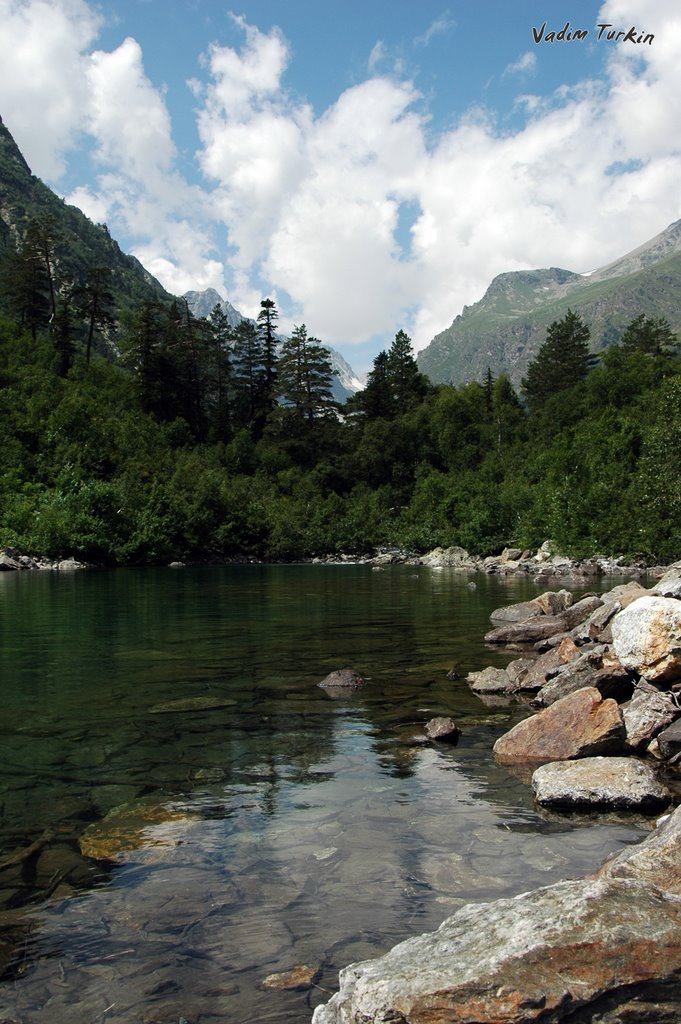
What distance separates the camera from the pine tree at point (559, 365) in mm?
109812

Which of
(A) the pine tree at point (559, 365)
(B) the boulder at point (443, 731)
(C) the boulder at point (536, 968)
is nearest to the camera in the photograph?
(C) the boulder at point (536, 968)

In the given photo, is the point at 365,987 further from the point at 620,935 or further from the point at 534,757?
the point at 534,757

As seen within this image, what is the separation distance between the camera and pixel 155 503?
71.6 meters

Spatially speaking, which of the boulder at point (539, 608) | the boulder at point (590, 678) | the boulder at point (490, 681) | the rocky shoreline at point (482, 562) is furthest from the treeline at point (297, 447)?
the boulder at point (590, 678)

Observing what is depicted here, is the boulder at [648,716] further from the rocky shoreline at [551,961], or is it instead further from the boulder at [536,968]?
→ the boulder at [536,968]

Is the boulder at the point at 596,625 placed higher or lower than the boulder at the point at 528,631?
higher

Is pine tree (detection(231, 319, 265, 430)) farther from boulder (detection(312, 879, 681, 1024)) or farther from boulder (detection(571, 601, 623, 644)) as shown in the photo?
boulder (detection(312, 879, 681, 1024))

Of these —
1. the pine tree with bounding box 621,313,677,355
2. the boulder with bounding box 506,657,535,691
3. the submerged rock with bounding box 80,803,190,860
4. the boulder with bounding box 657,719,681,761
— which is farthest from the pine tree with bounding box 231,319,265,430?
the submerged rock with bounding box 80,803,190,860

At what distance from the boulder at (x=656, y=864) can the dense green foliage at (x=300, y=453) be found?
39513 millimetres

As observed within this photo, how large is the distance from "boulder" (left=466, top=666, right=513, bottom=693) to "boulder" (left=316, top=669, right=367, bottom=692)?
2324 millimetres

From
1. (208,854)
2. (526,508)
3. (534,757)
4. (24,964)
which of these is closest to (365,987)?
(24,964)

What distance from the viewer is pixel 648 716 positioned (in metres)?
10.5

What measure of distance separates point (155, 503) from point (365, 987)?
70302 millimetres

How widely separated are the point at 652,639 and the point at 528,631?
31.1 ft
